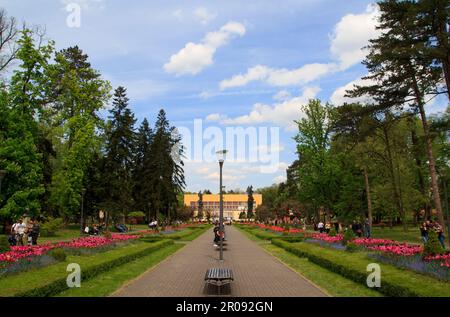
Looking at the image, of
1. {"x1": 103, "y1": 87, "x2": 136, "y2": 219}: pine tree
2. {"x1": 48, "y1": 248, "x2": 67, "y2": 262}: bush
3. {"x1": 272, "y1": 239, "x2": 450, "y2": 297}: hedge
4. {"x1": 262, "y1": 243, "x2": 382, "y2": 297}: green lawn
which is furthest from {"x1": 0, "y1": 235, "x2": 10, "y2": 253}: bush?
{"x1": 103, "y1": 87, "x2": 136, "y2": 219}: pine tree

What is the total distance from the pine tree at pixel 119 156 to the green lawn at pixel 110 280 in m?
28.1

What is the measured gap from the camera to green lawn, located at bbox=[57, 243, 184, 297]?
36.1 ft

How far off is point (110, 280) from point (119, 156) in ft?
118

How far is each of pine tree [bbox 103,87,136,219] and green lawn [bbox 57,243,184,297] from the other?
28092mm

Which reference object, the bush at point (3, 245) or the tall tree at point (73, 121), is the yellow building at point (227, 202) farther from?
the bush at point (3, 245)

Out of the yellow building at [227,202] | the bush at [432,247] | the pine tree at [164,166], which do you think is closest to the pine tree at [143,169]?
the pine tree at [164,166]

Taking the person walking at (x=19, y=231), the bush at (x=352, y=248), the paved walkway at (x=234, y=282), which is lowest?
the paved walkway at (x=234, y=282)

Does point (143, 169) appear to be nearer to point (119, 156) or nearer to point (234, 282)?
point (119, 156)

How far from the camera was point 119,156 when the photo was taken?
4791cm

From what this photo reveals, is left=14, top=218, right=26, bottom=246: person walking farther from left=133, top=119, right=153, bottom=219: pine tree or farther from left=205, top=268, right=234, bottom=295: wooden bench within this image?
left=133, top=119, right=153, bottom=219: pine tree

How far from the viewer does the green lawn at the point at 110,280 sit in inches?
433
